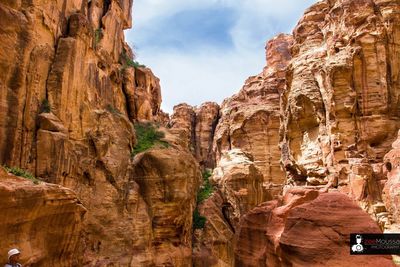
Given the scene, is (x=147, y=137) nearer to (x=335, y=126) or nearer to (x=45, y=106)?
(x=45, y=106)

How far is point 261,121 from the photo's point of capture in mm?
47656

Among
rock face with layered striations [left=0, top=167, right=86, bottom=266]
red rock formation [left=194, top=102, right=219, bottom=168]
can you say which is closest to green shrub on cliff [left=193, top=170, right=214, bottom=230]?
red rock formation [left=194, top=102, right=219, bottom=168]

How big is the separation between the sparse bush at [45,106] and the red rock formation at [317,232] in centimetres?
1235

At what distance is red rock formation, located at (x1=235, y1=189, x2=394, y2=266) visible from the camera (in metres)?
8.45

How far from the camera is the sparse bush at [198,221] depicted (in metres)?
29.5

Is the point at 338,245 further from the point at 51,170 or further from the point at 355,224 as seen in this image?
the point at 51,170

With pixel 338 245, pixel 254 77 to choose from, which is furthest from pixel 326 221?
pixel 254 77

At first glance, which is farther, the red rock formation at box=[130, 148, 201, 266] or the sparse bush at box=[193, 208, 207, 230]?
the sparse bush at box=[193, 208, 207, 230]

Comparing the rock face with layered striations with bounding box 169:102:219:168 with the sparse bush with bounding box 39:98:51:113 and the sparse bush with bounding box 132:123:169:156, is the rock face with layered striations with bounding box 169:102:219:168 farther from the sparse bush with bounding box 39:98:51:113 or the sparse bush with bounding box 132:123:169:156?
the sparse bush with bounding box 39:98:51:113

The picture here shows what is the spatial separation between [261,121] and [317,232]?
39235 millimetres

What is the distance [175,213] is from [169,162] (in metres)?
3.56

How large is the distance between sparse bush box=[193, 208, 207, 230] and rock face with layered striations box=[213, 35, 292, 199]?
16369mm

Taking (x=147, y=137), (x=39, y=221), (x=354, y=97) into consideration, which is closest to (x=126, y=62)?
(x=147, y=137)

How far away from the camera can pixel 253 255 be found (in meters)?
12.9
